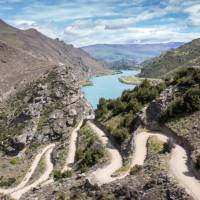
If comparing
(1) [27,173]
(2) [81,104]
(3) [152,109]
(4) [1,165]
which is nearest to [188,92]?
(3) [152,109]

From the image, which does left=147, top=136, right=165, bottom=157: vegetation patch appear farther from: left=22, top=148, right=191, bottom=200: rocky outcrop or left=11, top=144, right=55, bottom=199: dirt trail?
left=11, top=144, right=55, bottom=199: dirt trail

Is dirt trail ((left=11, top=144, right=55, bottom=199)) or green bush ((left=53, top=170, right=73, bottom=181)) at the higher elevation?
green bush ((left=53, top=170, right=73, bottom=181))

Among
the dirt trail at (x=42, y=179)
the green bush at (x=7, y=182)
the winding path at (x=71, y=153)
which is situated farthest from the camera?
the green bush at (x=7, y=182)

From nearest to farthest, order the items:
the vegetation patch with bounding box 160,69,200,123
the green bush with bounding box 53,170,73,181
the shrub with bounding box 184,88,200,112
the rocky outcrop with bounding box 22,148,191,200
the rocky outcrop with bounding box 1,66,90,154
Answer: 1. the rocky outcrop with bounding box 22,148,191,200
2. the green bush with bounding box 53,170,73,181
3. the shrub with bounding box 184,88,200,112
4. the vegetation patch with bounding box 160,69,200,123
5. the rocky outcrop with bounding box 1,66,90,154

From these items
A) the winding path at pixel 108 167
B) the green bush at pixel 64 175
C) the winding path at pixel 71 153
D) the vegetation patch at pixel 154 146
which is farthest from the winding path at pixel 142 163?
the winding path at pixel 71 153

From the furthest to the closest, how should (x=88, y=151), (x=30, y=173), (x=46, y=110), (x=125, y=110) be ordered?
(x=46, y=110) → (x=30, y=173) → (x=125, y=110) → (x=88, y=151)

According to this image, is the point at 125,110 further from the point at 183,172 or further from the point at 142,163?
the point at 183,172

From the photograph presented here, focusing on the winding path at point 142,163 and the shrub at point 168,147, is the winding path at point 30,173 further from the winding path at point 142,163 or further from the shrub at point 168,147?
the shrub at point 168,147

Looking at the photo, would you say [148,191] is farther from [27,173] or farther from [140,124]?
[27,173]

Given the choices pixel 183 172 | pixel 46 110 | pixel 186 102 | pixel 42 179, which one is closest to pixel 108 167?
pixel 183 172

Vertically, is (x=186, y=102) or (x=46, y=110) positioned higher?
(x=186, y=102)

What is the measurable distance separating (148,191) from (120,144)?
21186 mm

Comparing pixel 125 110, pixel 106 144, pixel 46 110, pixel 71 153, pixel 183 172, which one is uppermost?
pixel 125 110

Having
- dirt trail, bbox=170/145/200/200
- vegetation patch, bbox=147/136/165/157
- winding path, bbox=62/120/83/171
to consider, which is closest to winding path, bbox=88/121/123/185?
vegetation patch, bbox=147/136/165/157
